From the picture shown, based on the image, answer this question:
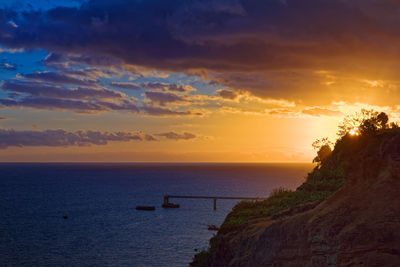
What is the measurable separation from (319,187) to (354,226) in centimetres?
2406

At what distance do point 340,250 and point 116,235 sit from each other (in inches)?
2909

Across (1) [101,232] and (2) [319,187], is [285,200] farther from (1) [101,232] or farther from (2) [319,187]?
(1) [101,232]

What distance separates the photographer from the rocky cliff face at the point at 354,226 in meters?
18.7

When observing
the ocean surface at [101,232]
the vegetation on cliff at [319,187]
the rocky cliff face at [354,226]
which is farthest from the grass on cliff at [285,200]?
the ocean surface at [101,232]

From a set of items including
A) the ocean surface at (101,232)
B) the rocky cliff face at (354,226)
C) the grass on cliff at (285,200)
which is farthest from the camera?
the ocean surface at (101,232)

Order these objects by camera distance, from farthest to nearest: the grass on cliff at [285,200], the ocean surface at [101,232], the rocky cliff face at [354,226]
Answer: the ocean surface at [101,232] < the grass on cliff at [285,200] < the rocky cliff face at [354,226]

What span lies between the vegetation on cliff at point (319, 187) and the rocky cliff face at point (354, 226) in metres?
0.78

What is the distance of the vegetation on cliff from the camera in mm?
23188

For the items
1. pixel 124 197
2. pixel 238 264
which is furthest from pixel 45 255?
pixel 124 197

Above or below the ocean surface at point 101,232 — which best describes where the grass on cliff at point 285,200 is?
above

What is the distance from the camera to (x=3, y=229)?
94250 millimetres

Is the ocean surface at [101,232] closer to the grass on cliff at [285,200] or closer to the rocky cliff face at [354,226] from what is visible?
the grass on cliff at [285,200]

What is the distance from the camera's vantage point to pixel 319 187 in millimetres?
43344

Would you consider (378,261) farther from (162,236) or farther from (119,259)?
(162,236)
